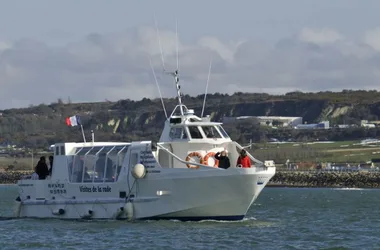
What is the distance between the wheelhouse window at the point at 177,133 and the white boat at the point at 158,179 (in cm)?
4

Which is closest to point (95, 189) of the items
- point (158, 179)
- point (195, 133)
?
point (158, 179)

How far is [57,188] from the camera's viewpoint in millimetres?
46938

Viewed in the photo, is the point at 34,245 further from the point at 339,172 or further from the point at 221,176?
the point at 339,172

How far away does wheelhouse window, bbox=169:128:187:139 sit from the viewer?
44.2m

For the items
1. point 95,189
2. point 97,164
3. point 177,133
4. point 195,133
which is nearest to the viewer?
point 195,133

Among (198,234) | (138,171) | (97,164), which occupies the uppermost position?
(97,164)

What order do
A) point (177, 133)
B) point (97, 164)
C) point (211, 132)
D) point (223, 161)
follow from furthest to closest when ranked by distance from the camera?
point (97, 164)
point (177, 133)
point (211, 132)
point (223, 161)

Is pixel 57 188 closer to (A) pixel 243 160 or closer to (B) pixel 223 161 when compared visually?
(B) pixel 223 161

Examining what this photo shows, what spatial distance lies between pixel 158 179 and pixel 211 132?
3.01 metres

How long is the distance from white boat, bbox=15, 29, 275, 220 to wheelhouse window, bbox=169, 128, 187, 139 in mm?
37

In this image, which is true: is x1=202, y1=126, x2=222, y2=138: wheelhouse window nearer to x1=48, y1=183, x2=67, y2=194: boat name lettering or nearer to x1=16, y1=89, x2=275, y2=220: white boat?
x1=16, y1=89, x2=275, y2=220: white boat

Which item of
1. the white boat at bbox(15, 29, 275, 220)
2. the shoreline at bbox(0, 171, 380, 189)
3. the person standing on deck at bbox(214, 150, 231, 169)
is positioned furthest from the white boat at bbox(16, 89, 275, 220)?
the shoreline at bbox(0, 171, 380, 189)

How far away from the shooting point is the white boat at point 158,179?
42.1 m

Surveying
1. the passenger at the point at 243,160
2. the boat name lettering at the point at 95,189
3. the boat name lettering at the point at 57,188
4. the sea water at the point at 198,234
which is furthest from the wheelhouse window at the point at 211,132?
the boat name lettering at the point at 57,188
